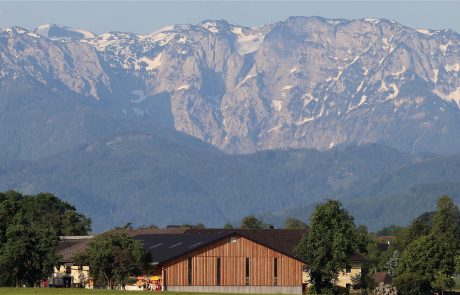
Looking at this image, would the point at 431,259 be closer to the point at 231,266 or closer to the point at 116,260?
the point at 231,266

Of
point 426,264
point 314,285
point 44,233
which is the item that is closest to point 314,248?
point 314,285

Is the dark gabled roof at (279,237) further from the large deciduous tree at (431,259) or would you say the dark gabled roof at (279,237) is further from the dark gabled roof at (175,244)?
the large deciduous tree at (431,259)

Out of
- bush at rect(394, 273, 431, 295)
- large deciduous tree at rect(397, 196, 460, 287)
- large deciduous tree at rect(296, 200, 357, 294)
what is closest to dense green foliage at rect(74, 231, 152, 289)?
large deciduous tree at rect(296, 200, 357, 294)

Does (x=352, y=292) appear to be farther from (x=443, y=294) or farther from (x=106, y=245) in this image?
(x=106, y=245)

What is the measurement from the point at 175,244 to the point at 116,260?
65.7ft

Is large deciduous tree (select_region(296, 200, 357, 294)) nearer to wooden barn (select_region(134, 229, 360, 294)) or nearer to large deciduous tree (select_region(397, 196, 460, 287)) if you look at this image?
wooden barn (select_region(134, 229, 360, 294))

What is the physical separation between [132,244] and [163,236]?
3335cm

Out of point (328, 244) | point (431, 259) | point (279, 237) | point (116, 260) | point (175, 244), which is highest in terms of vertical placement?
point (279, 237)

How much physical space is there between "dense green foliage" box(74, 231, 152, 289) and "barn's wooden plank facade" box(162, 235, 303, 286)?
31.1 feet

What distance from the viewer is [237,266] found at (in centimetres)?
14088

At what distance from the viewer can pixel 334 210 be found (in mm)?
133250

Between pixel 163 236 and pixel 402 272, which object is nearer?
pixel 402 272

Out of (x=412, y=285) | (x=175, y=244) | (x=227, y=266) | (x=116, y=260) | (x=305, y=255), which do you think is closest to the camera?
(x=116, y=260)

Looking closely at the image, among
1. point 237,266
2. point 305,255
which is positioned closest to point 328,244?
point 305,255
